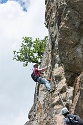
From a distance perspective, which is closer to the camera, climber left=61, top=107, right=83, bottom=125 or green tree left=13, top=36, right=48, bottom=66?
climber left=61, top=107, right=83, bottom=125

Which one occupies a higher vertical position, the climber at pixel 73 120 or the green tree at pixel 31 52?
the green tree at pixel 31 52

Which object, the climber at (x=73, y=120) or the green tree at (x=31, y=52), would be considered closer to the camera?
the climber at (x=73, y=120)

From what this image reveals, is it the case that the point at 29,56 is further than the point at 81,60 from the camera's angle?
Yes

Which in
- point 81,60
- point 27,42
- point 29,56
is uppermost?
point 27,42

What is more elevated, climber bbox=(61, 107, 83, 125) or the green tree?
the green tree

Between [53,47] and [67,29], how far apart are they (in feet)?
17.9

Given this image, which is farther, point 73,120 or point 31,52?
point 31,52

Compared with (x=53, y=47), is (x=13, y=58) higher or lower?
higher

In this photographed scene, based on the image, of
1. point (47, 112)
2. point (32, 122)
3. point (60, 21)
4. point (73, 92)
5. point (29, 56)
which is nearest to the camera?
point (73, 92)

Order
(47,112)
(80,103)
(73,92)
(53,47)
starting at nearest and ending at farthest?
(80,103) → (73,92) → (47,112) → (53,47)

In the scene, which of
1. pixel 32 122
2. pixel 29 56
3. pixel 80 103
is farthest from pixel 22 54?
pixel 80 103

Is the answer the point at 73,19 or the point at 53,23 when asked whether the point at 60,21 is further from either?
the point at 53,23

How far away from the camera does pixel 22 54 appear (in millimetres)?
57719

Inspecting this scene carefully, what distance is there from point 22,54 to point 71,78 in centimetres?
3640
